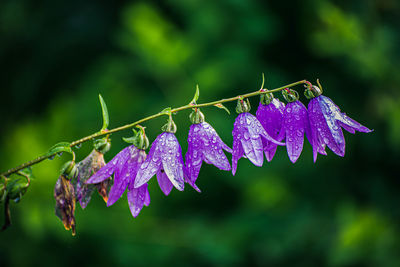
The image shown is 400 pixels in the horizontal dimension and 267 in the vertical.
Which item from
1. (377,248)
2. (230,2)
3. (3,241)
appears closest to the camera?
(377,248)

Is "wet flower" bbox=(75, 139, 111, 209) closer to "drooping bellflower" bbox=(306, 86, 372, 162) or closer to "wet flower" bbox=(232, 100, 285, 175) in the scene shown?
"wet flower" bbox=(232, 100, 285, 175)

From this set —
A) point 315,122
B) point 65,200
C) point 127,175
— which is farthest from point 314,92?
point 65,200

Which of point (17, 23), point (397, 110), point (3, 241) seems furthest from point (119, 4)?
point (397, 110)

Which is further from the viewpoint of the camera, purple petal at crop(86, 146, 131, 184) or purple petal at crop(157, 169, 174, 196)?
purple petal at crop(157, 169, 174, 196)

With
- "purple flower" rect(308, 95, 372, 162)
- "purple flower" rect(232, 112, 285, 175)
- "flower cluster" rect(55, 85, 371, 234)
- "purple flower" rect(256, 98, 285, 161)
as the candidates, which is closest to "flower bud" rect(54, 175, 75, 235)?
"flower cluster" rect(55, 85, 371, 234)

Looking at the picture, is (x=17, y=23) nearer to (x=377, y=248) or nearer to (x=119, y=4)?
(x=119, y=4)

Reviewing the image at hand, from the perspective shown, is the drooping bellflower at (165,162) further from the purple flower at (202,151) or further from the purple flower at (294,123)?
the purple flower at (294,123)

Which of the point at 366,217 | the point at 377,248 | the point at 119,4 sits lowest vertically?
the point at 377,248
